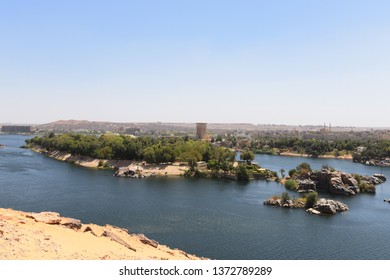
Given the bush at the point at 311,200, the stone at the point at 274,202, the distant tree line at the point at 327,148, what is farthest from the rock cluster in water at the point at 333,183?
the distant tree line at the point at 327,148

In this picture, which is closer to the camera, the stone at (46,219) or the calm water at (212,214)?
the stone at (46,219)

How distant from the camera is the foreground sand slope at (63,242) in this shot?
11732mm

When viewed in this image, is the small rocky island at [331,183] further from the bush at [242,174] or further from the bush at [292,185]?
the bush at [242,174]

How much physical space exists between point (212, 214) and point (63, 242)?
15.7 m

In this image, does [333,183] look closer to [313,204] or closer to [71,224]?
[313,204]

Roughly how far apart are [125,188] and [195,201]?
335 inches

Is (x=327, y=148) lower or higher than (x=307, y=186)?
higher

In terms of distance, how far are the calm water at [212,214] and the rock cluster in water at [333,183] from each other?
4.07 ft

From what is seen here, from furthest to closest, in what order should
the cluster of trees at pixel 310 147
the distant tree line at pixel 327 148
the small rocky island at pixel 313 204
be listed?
the cluster of trees at pixel 310 147
the distant tree line at pixel 327 148
the small rocky island at pixel 313 204

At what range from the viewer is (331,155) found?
8131 centimetres

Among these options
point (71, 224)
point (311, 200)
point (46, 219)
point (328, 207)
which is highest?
point (46, 219)

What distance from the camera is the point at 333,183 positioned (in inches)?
1544

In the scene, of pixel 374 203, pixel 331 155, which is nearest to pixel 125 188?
pixel 374 203

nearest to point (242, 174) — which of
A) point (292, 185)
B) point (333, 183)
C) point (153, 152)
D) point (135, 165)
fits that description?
point (292, 185)
